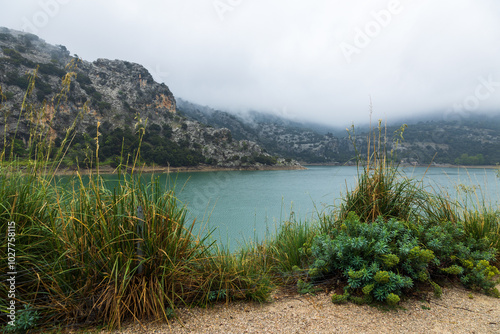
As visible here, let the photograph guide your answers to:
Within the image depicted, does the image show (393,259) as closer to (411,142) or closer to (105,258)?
(105,258)

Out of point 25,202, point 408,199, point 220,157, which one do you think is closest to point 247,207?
point 408,199

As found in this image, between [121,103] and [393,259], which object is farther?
[121,103]

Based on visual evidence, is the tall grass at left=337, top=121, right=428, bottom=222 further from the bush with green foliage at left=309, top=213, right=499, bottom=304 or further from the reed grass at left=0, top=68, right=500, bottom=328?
the reed grass at left=0, top=68, right=500, bottom=328

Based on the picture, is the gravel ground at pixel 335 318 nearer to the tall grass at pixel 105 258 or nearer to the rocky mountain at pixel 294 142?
the tall grass at pixel 105 258

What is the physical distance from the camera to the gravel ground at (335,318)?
1901 mm

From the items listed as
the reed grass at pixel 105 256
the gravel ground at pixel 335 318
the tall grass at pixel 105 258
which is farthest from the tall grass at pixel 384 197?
the tall grass at pixel 105 258

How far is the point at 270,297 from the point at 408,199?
232 cm

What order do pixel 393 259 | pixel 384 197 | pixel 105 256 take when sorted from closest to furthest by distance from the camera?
pixel 105 256 → pixel 393 259 → pixel 384 197

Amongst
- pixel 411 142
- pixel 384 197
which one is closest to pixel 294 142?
pixel 411 142

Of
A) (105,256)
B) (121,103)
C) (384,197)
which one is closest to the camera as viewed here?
(105,256)

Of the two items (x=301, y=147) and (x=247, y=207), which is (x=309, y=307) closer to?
(x=247, y=207)

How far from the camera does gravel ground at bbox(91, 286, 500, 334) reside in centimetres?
190

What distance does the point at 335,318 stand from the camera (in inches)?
80.9

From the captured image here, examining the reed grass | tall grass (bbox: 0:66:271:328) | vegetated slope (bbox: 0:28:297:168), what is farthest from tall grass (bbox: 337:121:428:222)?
vegetated slope (bbox: 0:28:297:168)
